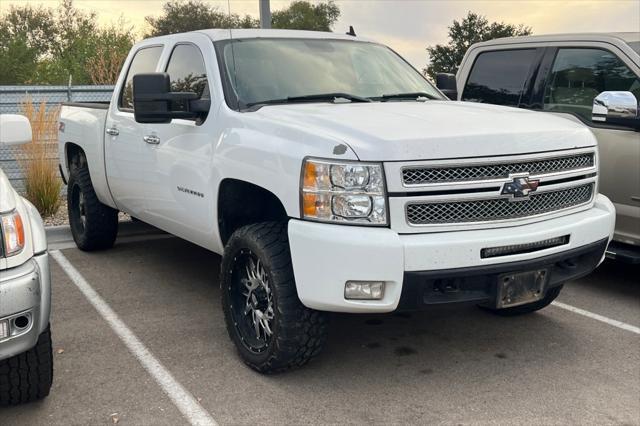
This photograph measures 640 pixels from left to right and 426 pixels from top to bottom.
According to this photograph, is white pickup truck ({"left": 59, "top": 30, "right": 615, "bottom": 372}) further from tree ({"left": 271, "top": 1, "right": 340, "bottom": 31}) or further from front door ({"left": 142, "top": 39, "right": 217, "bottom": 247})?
tree ({"left": 271, "top": 1, "right": 340, "bottom": 31})

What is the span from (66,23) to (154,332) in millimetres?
43857

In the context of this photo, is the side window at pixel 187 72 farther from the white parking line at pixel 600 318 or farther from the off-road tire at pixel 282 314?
the white parking line at pixel 600 318

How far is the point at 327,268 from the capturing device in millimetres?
3377

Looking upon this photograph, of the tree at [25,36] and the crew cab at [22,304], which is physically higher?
the tree at [25,36]

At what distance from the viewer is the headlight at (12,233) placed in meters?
3.10

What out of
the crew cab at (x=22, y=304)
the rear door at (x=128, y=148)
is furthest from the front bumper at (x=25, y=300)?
the rear door at (x=128, y=148)

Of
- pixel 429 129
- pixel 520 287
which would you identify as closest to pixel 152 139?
pixel 429 129

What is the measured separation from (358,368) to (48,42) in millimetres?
46180

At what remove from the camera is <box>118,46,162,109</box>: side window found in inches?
223

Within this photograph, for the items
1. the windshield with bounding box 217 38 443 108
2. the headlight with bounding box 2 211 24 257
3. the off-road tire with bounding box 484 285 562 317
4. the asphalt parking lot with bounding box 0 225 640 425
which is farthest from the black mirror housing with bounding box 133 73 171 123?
the off-road tire with bounding box 484 285 562 317

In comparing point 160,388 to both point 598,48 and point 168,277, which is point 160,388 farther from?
point 598,48

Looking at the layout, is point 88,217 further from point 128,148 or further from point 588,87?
point 588,87

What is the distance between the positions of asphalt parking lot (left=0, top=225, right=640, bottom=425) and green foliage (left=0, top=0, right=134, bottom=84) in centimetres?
2495

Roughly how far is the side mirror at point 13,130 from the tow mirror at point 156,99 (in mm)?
734
